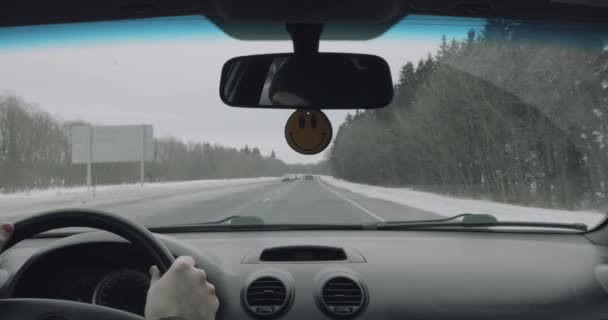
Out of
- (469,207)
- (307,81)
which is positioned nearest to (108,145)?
(307,81)

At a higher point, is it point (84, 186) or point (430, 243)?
point (84, 186)

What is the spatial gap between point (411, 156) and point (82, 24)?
399cm

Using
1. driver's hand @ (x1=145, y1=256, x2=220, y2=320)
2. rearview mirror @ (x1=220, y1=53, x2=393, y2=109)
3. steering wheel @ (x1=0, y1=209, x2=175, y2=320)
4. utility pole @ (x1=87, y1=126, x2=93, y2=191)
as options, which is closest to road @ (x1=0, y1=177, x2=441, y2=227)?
utility pole @ (x1=87, y1=126, x2=93, y2=191)

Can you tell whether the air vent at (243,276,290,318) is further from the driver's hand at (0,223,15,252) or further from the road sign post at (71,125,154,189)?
the road sign post at (71,125,154,189)

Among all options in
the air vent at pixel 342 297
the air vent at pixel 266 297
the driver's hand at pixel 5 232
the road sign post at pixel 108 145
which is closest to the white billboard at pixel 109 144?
the road sign post at pixel 108 145

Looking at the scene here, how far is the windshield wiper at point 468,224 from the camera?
14.0 feet

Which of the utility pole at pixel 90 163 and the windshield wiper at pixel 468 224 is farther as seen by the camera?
the utility pole at pixel 90 163

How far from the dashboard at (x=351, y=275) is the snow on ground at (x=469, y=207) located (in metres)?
0.46

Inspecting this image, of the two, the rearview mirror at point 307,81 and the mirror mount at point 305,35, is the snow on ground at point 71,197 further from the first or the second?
the mirror mount at point 305,35

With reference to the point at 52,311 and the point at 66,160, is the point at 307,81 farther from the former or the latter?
the point at 66,160

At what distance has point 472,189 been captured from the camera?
6.24 meters

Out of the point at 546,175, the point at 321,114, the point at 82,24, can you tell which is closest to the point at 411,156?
the point at 546,175

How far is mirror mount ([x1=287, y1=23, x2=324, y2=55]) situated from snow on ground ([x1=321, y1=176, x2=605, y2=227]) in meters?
1.85

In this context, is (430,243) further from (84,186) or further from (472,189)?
(84,186)
